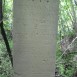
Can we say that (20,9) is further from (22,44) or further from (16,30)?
(22,44)

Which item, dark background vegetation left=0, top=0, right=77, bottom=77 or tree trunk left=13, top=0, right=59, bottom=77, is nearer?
tree trunk left=13, top=0, right=59, bottom=77

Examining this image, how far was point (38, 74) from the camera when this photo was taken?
63.4 inches

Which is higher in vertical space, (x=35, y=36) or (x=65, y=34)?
(x=35, y=36)

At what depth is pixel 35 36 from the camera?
1564 mm

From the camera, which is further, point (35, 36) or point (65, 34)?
point (65, 34)

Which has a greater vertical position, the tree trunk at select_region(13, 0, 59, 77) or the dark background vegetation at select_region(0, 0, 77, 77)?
the tree trunk at select_region(13, 0, 59, 77)

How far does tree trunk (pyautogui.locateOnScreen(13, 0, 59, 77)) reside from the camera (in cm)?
154

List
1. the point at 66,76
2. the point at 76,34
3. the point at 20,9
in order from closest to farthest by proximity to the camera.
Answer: the point at 20,9 → the point at 66,76 → the point at 76,34

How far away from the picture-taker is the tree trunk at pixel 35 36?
1.54 m

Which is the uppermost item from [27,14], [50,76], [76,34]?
[27,14]

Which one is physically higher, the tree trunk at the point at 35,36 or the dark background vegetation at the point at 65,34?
the tree trunk at the point at 35,36

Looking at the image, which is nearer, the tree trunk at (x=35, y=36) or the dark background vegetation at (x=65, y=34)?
the tree trunk at (x=35, y=36)

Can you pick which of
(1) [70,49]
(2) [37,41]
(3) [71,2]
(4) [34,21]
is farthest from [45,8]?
(3) [71,2]

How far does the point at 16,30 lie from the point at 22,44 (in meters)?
0.13
